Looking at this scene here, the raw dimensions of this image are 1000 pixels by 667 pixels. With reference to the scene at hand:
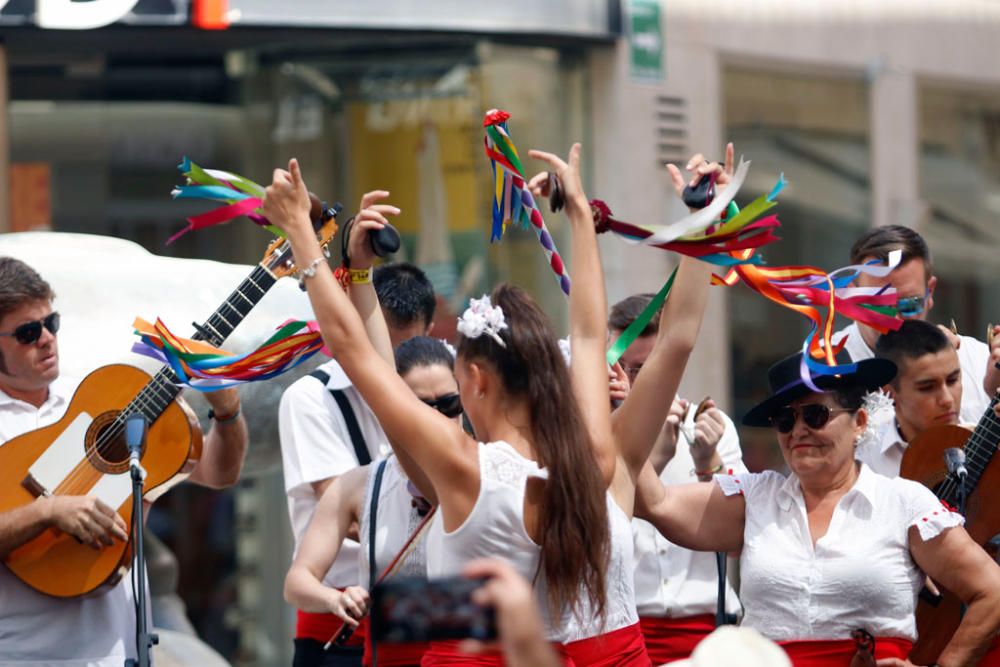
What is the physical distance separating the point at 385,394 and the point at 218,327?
1.29 meters

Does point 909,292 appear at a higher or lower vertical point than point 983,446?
higher

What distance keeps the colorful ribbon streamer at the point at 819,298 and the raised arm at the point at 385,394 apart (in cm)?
108

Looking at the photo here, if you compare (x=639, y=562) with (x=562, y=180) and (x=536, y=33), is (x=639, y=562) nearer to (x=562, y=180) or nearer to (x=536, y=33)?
(x=562, y=180)

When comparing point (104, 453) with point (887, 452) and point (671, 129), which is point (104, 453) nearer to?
point (887, 452)

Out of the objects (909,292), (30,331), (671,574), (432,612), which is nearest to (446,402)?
(671,574)

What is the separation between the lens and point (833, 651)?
403cm

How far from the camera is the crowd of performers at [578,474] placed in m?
3.54

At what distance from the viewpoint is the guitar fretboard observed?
14.8ft

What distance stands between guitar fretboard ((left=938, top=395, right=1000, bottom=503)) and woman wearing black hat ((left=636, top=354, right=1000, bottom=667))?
0.43 m

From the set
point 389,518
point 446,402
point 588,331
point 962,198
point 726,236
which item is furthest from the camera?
point 962,198

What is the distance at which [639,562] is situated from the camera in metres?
4.98

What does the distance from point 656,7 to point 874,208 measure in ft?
8.19

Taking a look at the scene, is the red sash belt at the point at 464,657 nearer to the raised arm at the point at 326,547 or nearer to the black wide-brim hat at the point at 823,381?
the raised arm at the point at 326,547

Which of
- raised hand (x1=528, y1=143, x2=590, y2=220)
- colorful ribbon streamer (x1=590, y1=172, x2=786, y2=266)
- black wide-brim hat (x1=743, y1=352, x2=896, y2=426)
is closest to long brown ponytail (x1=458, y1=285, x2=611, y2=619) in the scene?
raised hand (x1=528, y1=143, x2=590, y2=220)
